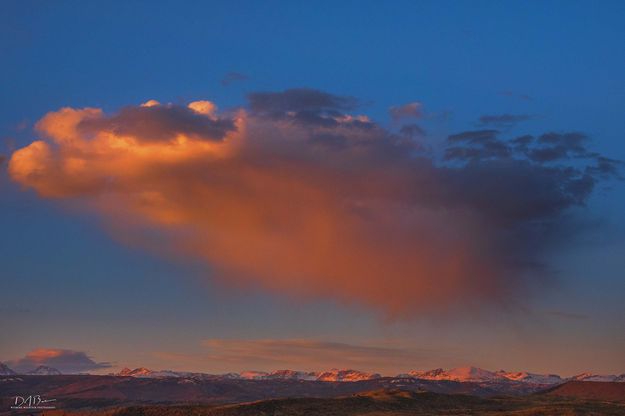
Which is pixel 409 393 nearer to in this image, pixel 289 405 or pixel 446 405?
pixel 446 405

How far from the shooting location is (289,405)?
134625 millimetres

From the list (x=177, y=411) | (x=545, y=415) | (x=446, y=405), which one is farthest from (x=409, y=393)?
(x=177, y=411)

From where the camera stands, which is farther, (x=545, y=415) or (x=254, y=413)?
(x=545, y=415)

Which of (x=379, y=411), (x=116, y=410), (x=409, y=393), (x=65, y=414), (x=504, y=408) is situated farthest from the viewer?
(x=409, y=393)

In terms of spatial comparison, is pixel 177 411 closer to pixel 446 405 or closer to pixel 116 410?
pixel 116 410

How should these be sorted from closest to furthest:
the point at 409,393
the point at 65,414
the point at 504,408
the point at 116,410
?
the point at 116,410
the point at 65,414
the point at 504,408
the point at 409,393

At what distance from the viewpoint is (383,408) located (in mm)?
147250

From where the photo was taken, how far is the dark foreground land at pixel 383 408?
123250mm

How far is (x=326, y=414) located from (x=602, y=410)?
6461cm

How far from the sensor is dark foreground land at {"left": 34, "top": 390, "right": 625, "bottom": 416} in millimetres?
123250

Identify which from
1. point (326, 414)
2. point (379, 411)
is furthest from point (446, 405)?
point (326, 414)

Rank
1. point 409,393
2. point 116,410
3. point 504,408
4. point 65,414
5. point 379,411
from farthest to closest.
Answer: point 409,393
point 504,408
point 379,411
point 65,414
point 116,410

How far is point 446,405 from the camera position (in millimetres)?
159750

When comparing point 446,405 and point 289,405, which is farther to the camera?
point 446,405
